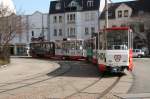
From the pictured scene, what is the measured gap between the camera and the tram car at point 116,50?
24688mm

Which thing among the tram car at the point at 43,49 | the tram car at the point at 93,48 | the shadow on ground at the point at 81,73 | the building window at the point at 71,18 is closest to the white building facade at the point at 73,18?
the building window at the point at 71,18

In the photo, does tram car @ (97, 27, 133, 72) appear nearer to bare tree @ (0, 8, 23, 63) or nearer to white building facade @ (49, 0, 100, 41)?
bare tree @ (0, 8, 23, 63)

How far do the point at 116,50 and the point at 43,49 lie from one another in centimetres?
3807

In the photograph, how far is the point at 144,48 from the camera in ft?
239

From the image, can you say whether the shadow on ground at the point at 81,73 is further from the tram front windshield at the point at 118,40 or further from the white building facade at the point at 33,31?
the white building facade at the point at 33,31

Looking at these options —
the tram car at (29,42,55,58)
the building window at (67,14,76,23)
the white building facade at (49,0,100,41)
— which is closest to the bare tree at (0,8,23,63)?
the tram car at (29,42,55,58)

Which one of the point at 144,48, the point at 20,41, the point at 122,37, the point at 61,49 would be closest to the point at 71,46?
the point at 61,49

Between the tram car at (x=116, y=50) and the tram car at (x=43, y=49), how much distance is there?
33800mm

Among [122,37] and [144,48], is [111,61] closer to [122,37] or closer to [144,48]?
[122,37]

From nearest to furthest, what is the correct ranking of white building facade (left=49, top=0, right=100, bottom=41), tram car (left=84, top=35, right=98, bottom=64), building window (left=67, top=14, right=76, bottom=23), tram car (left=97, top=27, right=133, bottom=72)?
1. tram car (left=97, top=27, right=133, bottom=72)
2. tram car (left=84, top=35, right=98, bottom=64)
3. white building facade (left=49, top=0, right=100, bottom=41)
4. building window (left=67, top=14, right=76, bottom=23)

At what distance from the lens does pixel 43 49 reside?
62.2 meters

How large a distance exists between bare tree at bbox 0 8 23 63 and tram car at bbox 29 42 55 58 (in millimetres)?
6313

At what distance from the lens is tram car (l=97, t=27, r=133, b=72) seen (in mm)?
24688

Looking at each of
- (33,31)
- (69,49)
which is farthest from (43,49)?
(33,31)
